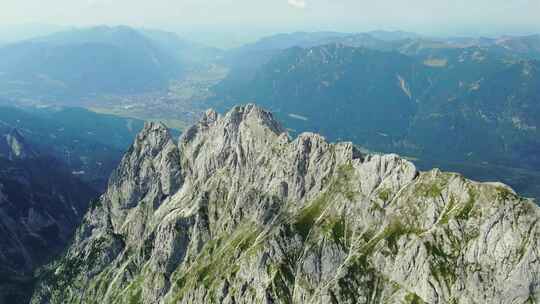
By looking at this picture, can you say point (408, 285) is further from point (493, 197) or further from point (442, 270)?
point (493, 197)

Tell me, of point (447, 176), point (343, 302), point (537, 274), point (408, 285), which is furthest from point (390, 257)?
point (537, 274)

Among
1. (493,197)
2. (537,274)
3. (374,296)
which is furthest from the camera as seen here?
(374,296)

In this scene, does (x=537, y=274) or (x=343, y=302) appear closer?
(x=537, y=274)

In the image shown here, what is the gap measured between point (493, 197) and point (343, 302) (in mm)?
67350

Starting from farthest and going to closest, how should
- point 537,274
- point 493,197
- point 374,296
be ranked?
point 374,296, point 493,197, point 537,274

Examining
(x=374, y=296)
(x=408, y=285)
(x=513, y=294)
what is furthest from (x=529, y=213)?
(x=374, y=296)

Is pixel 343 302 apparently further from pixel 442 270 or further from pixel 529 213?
pixel 529 213

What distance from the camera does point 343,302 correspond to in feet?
651

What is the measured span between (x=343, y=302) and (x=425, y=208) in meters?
47.7

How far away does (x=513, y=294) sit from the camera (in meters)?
172

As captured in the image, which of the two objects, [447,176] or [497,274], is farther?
[447,176]

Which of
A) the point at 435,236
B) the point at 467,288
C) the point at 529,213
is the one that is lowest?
the point at 467,288

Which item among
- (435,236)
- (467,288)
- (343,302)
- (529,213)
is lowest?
(343,302)

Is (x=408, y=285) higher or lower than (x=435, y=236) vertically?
lower
